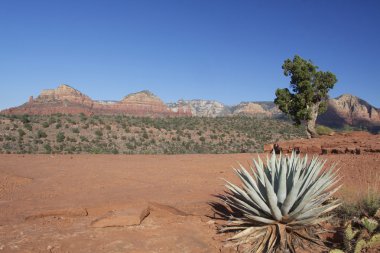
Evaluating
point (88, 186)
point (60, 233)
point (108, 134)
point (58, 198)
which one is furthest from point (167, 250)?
point (108, 134)

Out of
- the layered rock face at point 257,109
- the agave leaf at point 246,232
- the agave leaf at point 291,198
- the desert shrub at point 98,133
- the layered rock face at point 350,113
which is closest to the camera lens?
the agave leaf at point 291,198

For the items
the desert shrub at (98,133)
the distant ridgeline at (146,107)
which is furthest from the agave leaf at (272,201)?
the distant ridgeline at (146,107)

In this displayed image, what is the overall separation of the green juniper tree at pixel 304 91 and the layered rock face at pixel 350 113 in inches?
2454

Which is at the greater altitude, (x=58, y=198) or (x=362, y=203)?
(x=362, y=203)

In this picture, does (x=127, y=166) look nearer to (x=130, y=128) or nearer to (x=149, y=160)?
(x=149, y=160)

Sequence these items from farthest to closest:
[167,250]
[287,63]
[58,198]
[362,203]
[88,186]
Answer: [287,63], [88,186], [58,198], [362,203], [167,250]

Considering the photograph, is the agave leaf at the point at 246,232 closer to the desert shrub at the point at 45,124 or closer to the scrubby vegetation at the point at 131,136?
the scrubby vegetation at the point at 131,136

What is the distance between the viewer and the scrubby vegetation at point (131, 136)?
26.8m

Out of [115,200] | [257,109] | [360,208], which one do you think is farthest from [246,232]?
[257,109]

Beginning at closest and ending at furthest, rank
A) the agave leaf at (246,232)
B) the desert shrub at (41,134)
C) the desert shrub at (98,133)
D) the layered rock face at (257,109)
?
the agave leaf at (246,232)
the desert shrub at (41,134)
the desert shrub at (98,133)
the layered rock face at (257,109)

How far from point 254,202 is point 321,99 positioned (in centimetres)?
1870

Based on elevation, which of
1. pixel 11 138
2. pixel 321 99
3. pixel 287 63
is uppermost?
pixel 287 63

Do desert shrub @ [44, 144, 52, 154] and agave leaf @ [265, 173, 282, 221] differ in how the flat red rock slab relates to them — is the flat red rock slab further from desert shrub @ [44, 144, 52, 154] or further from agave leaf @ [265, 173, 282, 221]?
desert shrub @ [44, 144, 52, 154]

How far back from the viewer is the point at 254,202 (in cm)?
463
